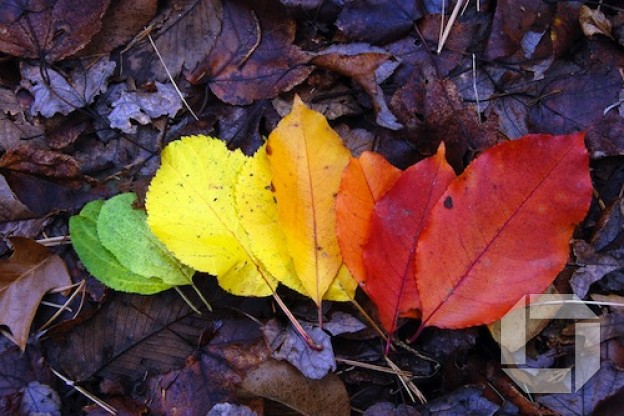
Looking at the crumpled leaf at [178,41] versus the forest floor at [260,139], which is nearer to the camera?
the forest floor at [260,139]

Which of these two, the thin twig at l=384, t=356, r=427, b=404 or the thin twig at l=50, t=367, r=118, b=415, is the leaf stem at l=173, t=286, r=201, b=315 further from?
the thin twig at l=384, t=356, r=427, b=404

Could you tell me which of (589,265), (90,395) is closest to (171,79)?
(90,395)

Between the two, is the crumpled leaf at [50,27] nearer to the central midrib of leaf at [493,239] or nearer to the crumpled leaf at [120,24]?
the crumpled leaf at [120,24]

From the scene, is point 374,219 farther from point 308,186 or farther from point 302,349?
point 302,349

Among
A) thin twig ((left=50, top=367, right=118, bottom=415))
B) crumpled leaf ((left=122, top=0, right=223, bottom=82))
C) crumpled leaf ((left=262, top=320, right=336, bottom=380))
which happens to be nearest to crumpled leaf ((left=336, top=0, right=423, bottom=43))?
crumpled leaf ((left=122, top=0, right=223, bottom=82))

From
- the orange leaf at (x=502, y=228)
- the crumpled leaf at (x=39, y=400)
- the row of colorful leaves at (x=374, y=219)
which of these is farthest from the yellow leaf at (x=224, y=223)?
the crumpled leaf at (x=39, y=400)

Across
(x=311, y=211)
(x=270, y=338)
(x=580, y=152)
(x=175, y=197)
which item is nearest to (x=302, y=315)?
(x=270, y=338)
